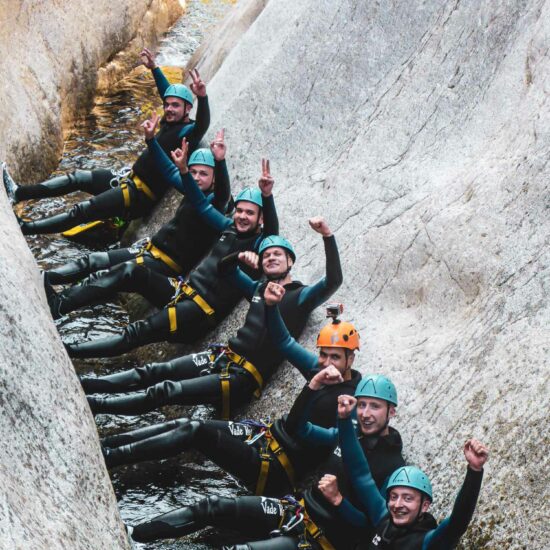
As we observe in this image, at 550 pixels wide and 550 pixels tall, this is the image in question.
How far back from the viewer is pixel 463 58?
35.9 feet

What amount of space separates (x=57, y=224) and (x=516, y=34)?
6310mm

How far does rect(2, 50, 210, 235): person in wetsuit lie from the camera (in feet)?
41.9

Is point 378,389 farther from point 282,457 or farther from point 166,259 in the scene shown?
point 166,259

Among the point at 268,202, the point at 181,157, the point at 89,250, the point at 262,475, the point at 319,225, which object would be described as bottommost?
the point at 89,250

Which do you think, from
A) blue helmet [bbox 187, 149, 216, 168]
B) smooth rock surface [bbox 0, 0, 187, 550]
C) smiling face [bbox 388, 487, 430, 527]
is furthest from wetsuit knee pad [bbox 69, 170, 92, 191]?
smiling face [bbox 388, 487, 430, 527]

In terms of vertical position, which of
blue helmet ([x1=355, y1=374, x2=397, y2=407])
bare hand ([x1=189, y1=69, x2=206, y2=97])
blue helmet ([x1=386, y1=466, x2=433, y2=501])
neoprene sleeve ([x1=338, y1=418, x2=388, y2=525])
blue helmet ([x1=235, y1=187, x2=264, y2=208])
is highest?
bare hand ([x1=189, y1=69, x2=206, y2=97])

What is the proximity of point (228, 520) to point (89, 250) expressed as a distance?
250 inches

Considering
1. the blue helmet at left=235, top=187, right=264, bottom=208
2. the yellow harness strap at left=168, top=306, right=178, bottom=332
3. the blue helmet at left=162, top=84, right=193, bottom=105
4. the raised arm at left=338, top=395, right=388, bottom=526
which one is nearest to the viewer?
the raised arm at left=338, top=395, right=388, bottom=526

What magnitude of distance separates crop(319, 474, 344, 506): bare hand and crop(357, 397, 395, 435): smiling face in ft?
2.23

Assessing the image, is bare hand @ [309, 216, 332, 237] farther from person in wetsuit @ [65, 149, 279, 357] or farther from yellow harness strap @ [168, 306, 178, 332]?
yellow harness strap @ [168, 306, 178, 332]

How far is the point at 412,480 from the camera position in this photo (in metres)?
7.31

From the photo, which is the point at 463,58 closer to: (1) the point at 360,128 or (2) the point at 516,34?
(2) the point at 516,34

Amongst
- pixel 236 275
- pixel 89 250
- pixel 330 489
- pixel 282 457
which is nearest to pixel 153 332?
pixel 236 275

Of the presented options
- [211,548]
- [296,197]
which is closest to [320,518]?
[211,548]
